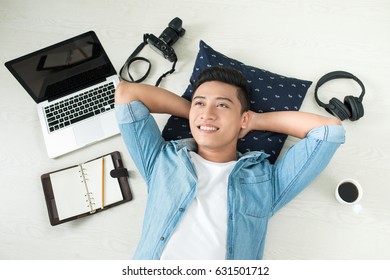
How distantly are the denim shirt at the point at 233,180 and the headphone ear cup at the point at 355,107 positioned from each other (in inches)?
7.9

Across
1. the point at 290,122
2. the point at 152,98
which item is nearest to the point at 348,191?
the point at 290,122

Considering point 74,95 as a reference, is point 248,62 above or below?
above

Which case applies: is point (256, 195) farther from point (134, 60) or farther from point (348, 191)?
point (134, 60)

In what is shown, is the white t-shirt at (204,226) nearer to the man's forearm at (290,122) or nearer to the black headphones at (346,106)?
the man's forearm at (290,122)

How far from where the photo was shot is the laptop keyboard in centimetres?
132

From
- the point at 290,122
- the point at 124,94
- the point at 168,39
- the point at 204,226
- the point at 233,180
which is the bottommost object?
the point at 204,226

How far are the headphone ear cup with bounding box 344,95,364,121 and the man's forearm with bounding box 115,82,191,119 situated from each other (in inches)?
23.7

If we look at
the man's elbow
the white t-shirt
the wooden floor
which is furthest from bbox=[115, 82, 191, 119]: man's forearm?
the white t-shirt

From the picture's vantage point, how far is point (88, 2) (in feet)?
4.96

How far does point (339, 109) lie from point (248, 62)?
412 millimetres

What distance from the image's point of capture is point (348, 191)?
45.5 inches

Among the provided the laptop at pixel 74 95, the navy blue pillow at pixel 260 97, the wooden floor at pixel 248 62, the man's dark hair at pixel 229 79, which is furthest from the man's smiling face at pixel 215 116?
the laptop at pixel 74 95

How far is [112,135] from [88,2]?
25.9 inches
